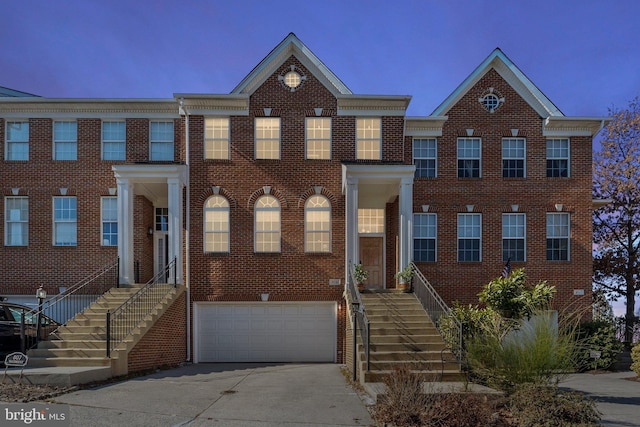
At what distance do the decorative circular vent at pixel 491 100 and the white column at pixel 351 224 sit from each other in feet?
20.9

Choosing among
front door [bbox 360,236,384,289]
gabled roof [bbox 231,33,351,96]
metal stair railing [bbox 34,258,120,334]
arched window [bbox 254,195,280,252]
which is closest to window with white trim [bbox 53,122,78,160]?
metal stair railing [bbox 34,258,120,334]

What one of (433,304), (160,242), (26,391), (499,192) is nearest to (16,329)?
(26,391)

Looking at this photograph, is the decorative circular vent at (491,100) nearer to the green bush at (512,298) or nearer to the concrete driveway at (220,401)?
the green bush at (512,298)

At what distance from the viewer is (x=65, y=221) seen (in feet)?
55.8

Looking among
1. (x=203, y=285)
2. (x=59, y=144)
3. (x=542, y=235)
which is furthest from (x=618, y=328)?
(x=59, y=144)

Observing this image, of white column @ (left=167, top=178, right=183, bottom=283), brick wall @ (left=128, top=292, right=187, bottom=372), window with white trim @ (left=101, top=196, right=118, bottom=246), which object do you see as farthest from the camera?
window with white trim @ (left=101, top=196, right=118, bottom=246)

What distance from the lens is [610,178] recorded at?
72.5ft

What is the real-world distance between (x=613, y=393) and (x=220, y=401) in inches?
379

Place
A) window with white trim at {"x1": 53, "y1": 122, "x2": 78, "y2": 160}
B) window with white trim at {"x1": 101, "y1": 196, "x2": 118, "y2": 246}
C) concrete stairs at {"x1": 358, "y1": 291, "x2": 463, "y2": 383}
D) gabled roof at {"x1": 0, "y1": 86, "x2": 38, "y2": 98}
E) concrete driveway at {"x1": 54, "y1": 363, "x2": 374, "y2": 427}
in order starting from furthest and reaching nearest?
gabled roof at {"x1": 0, "y1": 86, "x2": 38, "y2": 98}, window with white trim at {"x1": 53, "y1": 122, "x2": 78, "y2": 160}, window with white trim at {"x1": 101, "y1": 196, "x2": 118, "y2": 246}, concrete stairs at {"x1": 358, "y1": 291, "x2": 463, "y2": 383}, concrete driveway at {"x1": 54, "y1": 363, "x2": 374, "y2": 427}

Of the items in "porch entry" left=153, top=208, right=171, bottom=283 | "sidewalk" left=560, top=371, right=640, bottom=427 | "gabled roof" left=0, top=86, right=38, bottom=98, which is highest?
"gabled roof" left=0, top=86, right=38, bottom=98

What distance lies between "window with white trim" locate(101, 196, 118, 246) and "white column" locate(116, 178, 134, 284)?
147 cm

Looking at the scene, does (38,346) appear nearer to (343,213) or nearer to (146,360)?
(146,360)

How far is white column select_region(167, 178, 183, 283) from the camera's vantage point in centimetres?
1572

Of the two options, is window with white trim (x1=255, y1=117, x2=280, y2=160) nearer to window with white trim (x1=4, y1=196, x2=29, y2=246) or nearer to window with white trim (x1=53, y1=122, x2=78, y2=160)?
window with white trim (x1=53, y1=122, x2=78, y2=160)
